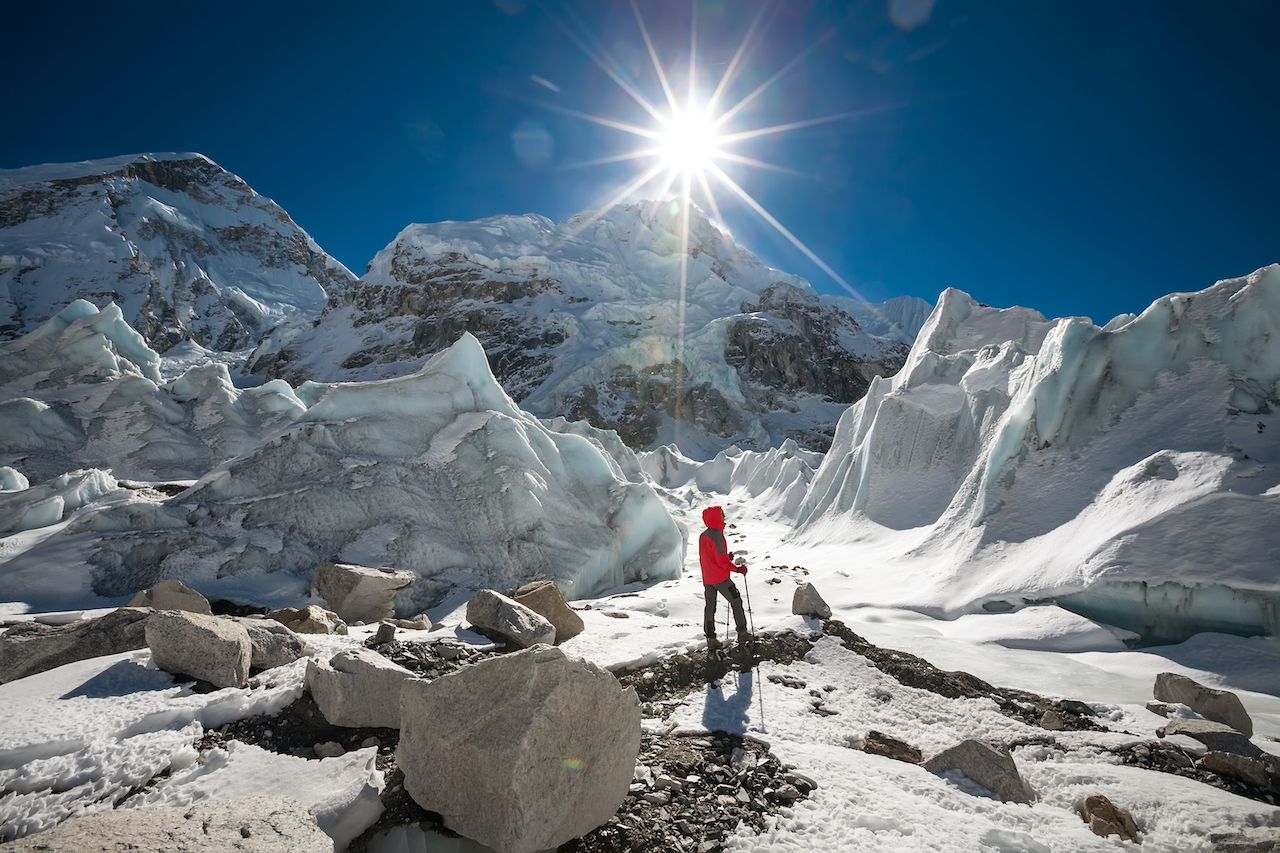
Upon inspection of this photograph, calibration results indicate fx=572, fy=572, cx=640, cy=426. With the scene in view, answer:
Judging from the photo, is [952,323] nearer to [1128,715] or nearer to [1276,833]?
[1128,715]

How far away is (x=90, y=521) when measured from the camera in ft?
28.7

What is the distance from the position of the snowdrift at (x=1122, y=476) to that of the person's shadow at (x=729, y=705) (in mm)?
4674

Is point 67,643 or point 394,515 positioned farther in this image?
point 394,515

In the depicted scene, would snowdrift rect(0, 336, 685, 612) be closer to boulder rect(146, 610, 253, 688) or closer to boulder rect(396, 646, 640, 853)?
boulder rect(146, 610, 253, 688)

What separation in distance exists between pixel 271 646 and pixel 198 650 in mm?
562

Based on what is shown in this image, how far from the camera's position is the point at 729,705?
169 inches

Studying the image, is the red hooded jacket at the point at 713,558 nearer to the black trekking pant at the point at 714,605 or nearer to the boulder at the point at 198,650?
the black trekking pant at the point at 714,605

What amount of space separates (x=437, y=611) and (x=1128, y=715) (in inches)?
312

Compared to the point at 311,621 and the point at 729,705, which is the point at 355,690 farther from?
the point at 311,621

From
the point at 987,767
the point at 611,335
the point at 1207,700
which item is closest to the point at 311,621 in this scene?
the point at 987,767

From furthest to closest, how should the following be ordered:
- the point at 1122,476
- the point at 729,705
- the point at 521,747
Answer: the point at 1122,476
the point at 729,705
the point at 521,747

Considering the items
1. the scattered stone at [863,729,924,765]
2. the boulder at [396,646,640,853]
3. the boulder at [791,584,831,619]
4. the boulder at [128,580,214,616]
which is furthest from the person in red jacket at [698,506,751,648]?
the boulder at [128,580,214,616]

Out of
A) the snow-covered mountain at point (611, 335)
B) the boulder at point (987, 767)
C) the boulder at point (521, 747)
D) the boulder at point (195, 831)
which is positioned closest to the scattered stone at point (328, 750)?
the boulder at point (521, 747)

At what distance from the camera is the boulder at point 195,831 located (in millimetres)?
1868
